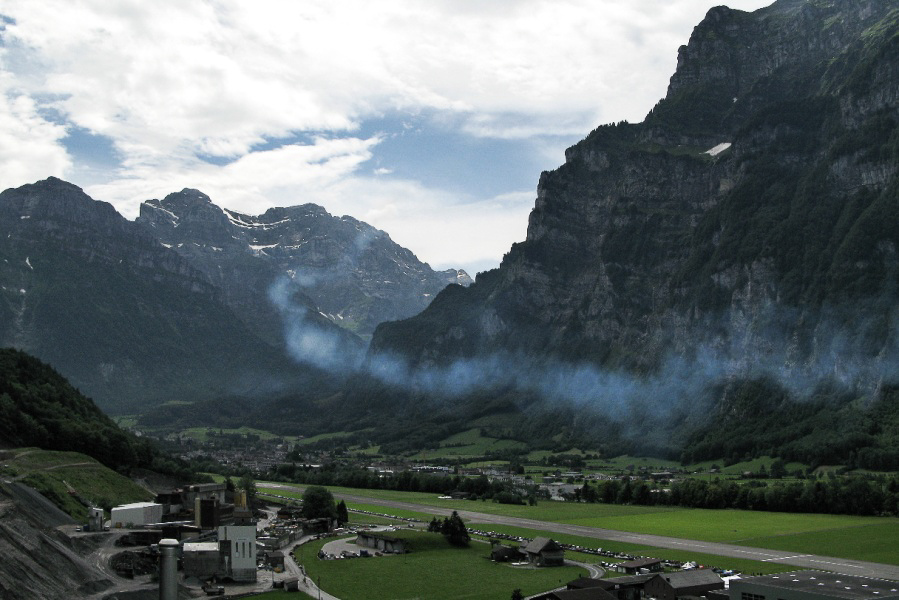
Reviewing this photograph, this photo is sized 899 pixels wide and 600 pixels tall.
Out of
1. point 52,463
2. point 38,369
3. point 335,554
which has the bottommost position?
point 335,554

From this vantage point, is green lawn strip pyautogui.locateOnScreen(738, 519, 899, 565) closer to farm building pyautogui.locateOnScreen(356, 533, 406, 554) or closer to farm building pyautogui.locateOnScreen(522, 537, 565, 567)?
farm building pyautogui.locateOnScreen(522, 537, 565, 567)

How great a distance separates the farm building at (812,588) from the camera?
247ft

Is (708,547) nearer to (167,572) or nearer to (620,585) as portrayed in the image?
(620,585)

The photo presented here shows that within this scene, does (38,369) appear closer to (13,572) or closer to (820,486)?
(13,572)

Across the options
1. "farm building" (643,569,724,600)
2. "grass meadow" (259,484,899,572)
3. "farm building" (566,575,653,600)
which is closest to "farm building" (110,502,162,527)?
"grass meadow" (259,484,899,572)

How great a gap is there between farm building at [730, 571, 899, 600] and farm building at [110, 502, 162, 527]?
2837 inches

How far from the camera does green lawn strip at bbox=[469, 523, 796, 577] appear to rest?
108 metres

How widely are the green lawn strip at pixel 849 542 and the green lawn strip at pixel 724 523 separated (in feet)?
8.68

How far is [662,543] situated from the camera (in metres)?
131

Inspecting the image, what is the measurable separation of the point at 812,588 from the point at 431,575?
147 feet

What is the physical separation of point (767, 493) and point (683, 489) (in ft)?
56.2

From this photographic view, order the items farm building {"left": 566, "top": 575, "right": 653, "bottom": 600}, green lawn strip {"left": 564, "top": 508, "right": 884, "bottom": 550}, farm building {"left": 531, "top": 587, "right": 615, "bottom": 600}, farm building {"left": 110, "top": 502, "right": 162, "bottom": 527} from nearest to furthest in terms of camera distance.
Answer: farm building {"left": 531, "top": 587, "right": 615, "bottom": 600} → farm building {"left": 566, "top": 575, "right": 653, "bottom": 600} → farm building {"left": 110, "top": 502, "right": 162, "bottom": 527} → green lawn strip {"left": 564, "top": 508, "right": 884, "bottom": 550}

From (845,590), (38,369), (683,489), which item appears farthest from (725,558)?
(38,369)

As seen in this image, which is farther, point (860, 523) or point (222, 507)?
point (860, 523)
